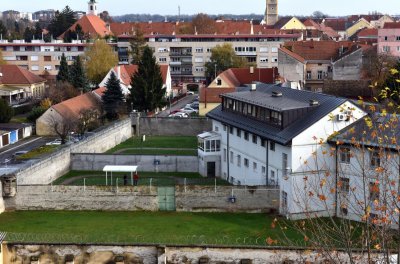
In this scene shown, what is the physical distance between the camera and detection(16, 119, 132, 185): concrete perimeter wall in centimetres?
3734

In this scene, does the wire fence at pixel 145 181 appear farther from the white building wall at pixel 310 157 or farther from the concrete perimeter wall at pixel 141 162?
the white building wall at pixel 310 157

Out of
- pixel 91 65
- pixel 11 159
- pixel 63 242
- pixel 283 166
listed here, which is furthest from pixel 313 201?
pixel 91 65

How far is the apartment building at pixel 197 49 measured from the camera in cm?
9569

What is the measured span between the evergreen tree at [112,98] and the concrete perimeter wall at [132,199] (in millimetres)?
30489

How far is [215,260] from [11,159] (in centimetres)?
2608

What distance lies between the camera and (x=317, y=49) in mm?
73562

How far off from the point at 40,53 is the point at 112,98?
35.9 m

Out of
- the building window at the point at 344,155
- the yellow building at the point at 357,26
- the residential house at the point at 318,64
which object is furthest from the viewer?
the yellow building at the point at 357,26

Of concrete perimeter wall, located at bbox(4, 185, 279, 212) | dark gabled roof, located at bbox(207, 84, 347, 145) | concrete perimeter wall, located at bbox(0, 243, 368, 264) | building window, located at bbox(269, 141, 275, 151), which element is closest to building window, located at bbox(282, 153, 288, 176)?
dark gabled roof, located at bbox(207, 84, 347, 145)

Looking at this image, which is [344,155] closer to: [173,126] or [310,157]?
[310,157]

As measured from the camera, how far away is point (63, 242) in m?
26.9

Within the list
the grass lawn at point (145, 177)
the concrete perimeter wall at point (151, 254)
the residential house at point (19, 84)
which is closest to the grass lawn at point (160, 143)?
the grass lawn at point (145, 177)

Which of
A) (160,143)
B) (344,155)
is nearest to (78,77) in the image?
(160,143)

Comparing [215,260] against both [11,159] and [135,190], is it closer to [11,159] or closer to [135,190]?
[135,190]
